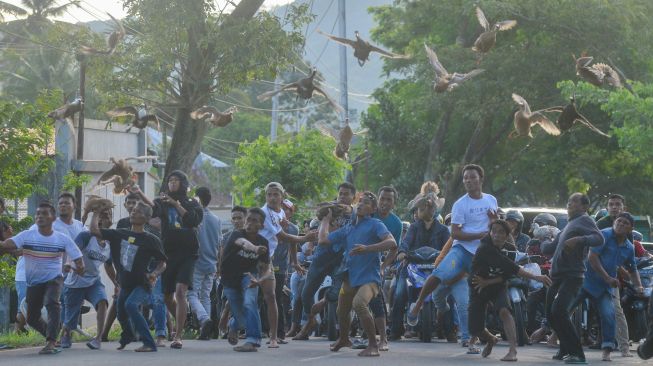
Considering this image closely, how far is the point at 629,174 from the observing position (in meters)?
40.4

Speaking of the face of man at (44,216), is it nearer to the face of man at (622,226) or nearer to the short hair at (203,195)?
the short hair at (203,195)

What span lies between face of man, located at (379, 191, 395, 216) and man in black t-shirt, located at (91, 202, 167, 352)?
8.22ft

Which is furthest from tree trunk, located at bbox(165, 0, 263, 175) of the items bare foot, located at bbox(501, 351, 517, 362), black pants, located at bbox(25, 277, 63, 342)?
bare foot, located at bbox(501, 351, 517, 362)

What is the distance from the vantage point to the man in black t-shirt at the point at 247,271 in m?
13.7

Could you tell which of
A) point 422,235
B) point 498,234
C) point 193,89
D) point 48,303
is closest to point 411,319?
point 422,235

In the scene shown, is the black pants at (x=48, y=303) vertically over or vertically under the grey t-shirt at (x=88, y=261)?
under

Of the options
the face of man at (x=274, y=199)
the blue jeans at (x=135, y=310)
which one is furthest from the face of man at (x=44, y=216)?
the face of man at (x=274, y=199)

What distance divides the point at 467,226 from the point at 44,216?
421 centimetres

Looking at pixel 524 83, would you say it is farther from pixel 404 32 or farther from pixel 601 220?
pixel 601 220

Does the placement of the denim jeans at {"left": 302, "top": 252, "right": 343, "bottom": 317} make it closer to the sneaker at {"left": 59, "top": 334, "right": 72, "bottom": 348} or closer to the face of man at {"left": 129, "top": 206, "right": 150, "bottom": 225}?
the face of man at {"left": 129, "top": 206, "right": 150, "bottom": 225}

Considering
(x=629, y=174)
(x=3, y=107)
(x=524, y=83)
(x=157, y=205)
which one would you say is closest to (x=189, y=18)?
(x=3, y=107)

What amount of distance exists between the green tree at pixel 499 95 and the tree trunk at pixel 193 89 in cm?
1778

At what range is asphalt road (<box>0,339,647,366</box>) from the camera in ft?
40.3

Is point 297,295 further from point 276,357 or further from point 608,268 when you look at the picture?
point 608,268
